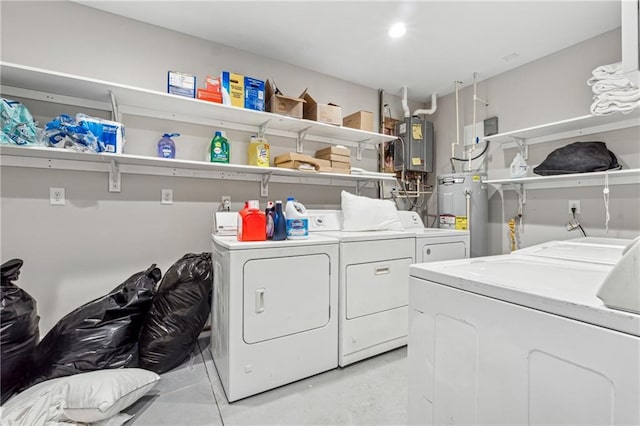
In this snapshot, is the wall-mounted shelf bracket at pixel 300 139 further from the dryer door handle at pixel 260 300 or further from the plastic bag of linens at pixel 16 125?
the plastic bag of linens at pixel 16 125

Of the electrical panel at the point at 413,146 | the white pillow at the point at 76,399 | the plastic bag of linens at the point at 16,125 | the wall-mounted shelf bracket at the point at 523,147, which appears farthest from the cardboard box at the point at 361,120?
the white pillow at the point at 76,399

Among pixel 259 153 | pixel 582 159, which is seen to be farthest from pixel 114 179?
pixel 582 159

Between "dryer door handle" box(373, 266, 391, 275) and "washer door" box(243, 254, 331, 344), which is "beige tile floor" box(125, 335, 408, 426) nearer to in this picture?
"washer door" box(243, 254, 331, 344)

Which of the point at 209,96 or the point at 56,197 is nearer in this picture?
the point at 56,197

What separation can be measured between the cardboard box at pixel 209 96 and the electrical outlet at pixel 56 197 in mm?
1145

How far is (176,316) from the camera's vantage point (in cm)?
193

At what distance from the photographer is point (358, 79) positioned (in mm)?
3238

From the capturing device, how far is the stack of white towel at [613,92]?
204 cm

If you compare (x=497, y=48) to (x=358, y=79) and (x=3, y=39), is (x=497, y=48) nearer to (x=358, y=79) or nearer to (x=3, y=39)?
(x=358, y=79)

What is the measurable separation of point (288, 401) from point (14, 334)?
1.49 metres

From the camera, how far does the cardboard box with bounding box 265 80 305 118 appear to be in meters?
2.46

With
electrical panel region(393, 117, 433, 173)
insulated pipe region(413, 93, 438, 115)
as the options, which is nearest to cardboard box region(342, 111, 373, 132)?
electrical panel region(393, 117, 433, 173)

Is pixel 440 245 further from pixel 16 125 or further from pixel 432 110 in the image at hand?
pixel 16 125

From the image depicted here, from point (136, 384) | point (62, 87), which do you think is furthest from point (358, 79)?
point (136, 384)
